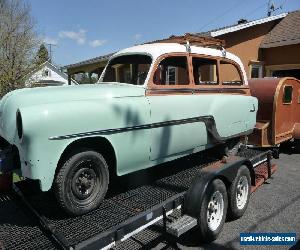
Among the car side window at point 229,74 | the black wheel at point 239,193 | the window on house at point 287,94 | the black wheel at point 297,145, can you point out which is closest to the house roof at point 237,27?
the window on house at point 287,94

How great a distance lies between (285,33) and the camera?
16344 mm

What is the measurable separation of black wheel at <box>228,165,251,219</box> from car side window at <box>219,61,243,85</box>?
63.9 inches

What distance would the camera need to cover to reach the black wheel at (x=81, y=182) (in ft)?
12.4

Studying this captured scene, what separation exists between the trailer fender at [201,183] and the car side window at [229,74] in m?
1.75

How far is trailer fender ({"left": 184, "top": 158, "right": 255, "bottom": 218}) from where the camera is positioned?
4363 mm

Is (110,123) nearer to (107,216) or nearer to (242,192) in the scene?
(107,216)

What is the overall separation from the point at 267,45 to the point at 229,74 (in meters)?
10.4

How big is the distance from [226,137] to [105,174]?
8.56ft

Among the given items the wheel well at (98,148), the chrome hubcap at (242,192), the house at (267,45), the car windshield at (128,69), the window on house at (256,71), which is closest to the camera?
the wheel well at (98,148)

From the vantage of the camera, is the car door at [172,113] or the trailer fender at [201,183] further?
the car door at [172,113]

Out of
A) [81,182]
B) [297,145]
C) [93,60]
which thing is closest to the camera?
[81,182]

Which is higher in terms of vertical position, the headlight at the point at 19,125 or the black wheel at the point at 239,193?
the headlight at the point at 19,125

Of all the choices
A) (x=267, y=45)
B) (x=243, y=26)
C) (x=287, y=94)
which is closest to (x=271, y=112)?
Result: (x=287, y=94)

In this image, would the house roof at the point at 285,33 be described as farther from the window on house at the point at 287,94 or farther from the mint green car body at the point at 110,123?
the mint green car body at the point at 110,123
